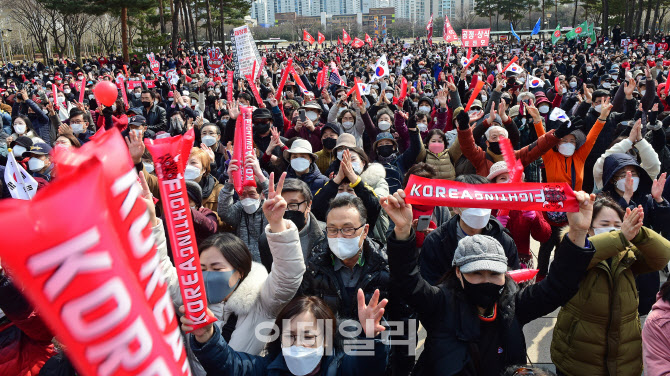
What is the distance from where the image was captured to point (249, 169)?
3.38 m

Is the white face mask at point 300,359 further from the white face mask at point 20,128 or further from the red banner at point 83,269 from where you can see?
the white face mask at point 20,128

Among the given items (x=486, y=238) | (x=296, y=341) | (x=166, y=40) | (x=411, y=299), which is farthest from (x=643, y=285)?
(x=166, y=40)

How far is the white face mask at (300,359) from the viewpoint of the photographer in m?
1.96

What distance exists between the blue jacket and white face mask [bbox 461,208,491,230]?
3.78ft

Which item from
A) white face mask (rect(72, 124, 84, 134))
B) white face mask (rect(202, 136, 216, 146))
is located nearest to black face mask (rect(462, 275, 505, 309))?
white face mask (rect(202, 136, 216, 146))

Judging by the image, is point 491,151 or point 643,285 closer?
point 643,285

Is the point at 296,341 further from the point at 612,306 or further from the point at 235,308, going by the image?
the point at 612,306

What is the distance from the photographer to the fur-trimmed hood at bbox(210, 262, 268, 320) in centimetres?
218

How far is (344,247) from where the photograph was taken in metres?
2.43

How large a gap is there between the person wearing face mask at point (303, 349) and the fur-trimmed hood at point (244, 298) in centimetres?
17

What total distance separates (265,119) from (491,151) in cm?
273

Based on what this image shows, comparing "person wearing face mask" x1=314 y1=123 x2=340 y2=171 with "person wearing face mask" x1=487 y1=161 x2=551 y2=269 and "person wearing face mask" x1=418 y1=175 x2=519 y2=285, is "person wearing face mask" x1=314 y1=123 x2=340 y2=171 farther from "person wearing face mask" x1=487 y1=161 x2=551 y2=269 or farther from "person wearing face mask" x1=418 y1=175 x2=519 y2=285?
"person wearing face mask" x1=418 y1=175 x2=519 y2=285

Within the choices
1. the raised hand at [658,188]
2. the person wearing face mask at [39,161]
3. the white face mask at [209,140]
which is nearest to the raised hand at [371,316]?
the raised hand at [658,188]

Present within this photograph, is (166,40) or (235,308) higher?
(166,40)
